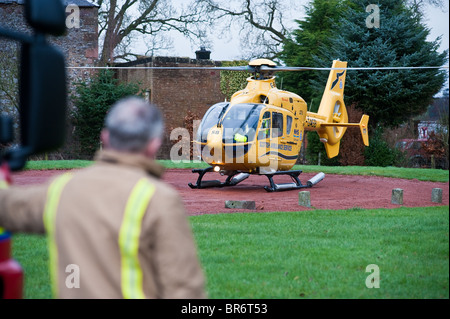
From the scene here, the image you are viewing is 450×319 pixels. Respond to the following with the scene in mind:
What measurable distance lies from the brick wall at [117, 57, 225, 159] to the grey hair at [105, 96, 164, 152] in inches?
1271

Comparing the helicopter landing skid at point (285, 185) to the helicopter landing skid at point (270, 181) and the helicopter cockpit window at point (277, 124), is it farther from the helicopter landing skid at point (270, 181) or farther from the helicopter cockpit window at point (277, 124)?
the helicopter cockpit window at point (277, 124)

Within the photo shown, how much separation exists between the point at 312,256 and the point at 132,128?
5327mm

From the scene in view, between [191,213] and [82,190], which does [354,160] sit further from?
[82,190]

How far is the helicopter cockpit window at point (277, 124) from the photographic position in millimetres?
15945

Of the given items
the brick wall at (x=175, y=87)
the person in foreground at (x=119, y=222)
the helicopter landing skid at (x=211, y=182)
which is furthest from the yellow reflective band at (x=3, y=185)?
the brick wall at (x=175, y=87)

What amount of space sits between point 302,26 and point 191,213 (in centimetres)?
2829

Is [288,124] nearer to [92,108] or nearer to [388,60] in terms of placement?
[388,60]

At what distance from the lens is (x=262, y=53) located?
40.8 metres

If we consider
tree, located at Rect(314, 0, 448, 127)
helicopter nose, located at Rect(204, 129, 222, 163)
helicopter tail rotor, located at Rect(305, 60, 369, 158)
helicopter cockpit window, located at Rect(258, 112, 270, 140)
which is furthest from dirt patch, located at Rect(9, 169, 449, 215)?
tree, located at Rect(314, 0, 448, 127)

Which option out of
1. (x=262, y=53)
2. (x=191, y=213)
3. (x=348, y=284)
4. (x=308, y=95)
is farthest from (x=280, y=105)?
(x=262, y=53)

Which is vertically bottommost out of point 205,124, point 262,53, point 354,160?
point 354,160

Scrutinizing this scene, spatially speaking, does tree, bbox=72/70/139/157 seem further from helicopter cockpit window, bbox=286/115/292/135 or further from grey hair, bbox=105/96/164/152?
grey hair, bbox=105/96/164/152

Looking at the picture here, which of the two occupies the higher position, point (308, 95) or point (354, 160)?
point (308, 95)

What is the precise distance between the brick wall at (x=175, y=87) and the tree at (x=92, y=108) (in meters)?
4.33
